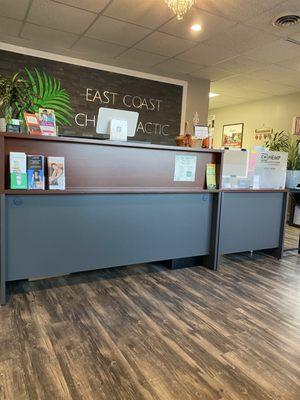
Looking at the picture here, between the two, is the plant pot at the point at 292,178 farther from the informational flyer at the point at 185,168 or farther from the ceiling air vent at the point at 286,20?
the ceiling air vent at the point at 286,20

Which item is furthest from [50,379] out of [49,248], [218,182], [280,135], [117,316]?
[280,135]

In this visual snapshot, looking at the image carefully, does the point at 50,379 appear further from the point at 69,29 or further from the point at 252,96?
the point at 252,96

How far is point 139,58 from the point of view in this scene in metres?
4.93

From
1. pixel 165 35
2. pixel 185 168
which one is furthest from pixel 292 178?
pixel 165 35

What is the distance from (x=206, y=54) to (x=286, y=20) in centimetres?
136

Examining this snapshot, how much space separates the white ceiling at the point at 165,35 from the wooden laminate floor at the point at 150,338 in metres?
2.86

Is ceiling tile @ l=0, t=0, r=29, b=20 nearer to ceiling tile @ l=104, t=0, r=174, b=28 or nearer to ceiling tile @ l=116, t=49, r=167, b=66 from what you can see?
ceiling tile @ l=104, t=0, r=174, b=28

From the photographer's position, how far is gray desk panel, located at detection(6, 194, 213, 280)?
2592 millimetres

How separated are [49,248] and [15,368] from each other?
1.10 m

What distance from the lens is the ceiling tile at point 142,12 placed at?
10.8 feet

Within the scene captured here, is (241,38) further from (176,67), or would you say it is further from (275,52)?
(176,67)

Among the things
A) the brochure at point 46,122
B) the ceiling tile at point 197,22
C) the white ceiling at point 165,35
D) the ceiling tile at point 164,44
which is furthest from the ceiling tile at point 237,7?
the brochure at point 46,122

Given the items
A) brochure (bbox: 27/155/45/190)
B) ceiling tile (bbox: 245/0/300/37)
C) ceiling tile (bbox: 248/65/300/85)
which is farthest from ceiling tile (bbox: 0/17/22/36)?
ceiling tile (bbox: 248/65/300/85)

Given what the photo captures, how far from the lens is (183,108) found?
598 centimetres
